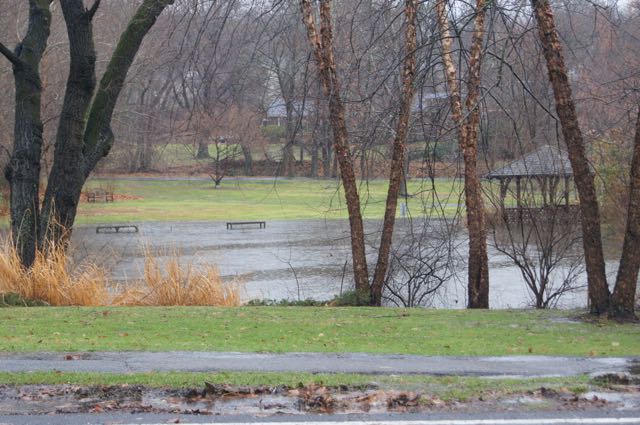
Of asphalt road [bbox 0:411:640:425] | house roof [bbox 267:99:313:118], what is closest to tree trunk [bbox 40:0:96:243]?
house roof [bbox 267:99:313:118]

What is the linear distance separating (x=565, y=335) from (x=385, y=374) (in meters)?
3.88

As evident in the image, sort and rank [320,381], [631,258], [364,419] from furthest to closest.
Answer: [631,258], [320,381], [364,419]

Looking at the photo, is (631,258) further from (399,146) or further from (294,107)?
(294,107)

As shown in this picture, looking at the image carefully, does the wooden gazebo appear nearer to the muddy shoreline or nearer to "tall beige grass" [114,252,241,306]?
"tall beige grass" [114,252,241,306]

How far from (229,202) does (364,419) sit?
60.1 metres

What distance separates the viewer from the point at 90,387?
299 inches

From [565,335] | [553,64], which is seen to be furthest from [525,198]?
[565,335]

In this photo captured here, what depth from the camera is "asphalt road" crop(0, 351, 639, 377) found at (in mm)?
8438

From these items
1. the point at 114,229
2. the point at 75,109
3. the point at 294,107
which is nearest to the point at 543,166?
the point at 294,107

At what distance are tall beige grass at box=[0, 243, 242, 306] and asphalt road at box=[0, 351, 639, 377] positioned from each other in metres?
6.09

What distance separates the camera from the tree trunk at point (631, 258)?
39.4ft

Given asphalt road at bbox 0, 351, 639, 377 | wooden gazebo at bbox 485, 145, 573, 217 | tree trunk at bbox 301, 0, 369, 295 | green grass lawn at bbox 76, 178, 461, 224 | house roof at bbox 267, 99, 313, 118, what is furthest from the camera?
green grass lawn at bbox 76, 178, 461, 224

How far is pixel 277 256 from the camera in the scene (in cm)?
3005

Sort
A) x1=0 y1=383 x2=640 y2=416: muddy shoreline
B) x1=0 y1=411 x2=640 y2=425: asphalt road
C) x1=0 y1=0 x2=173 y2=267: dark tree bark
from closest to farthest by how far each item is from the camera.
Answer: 1. x1=0 y1=411 x2=640 y2=425: asphalt road
2. x1=0 y1=383 x2=640 y2=416: muddy shoreline
3. x1=0 y1=0 x2=173 y2=267: dark tree bark
